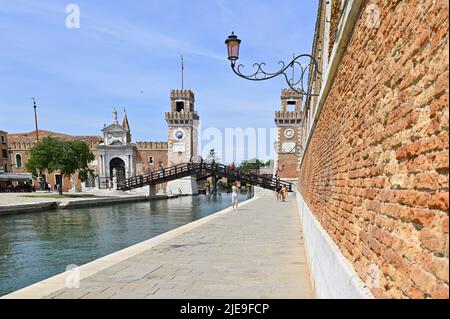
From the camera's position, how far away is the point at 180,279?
4.96 m

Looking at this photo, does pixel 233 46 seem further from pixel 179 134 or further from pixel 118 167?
pixel 118 167

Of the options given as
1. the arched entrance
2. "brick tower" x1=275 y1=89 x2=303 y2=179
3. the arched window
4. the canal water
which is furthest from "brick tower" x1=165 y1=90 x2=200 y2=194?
the canal water

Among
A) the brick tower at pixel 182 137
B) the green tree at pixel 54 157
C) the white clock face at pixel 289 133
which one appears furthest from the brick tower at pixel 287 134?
the green tree at pixel 54 157

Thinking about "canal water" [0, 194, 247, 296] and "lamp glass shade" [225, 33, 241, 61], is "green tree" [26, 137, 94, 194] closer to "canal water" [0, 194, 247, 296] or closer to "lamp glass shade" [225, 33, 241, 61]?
"canal water" [0, 194, 247, 296]

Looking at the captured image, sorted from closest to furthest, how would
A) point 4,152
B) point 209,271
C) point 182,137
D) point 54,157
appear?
point 209,271, point 54,157, point 182,137, point 4,152

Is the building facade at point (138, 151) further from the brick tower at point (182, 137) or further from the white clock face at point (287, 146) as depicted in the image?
the white clock face at point (287, 146)

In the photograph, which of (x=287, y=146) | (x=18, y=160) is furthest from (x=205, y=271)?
(x=18, y=160)

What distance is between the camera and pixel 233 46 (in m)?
6.79

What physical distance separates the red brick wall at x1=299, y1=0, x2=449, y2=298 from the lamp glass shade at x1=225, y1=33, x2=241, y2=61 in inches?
157

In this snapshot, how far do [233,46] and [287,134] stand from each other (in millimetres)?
33823

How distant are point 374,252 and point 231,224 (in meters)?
8.99

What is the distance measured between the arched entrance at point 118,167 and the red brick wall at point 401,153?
4635 centimetres
